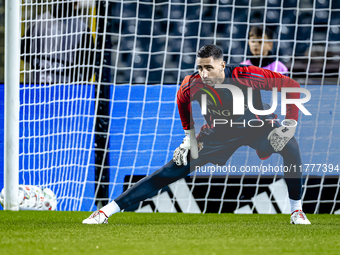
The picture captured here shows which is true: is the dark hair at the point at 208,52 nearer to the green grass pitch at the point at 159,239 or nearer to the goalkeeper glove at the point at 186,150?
the goalkeeper glove at the point at 186,150

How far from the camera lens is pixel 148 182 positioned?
319 cm

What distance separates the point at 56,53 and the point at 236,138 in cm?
205

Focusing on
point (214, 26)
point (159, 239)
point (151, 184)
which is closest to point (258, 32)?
point (214, 26)

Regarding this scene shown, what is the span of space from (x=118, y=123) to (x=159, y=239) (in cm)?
233

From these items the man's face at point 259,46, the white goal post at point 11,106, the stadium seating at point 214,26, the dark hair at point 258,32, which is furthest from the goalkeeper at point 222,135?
the stadium seating at point 214,26

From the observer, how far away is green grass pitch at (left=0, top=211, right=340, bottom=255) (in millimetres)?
1998

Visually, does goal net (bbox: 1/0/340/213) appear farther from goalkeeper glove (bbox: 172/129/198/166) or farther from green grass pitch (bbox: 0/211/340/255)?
goalkeeper glove (bbox: 172/129/198/166)

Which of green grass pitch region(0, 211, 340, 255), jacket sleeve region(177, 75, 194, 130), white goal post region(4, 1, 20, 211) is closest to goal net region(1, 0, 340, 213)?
white goal post region(4, 1, 20, 211)

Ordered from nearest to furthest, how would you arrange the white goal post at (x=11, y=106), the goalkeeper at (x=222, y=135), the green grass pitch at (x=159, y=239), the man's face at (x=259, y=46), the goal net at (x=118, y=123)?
1. the green grass pitch at (x=159, y=239)
2. the goalkeeper at (x=222, y=135)
3. the white goal post at (x=11, y=106)
4. the goal net at (x=118, y=123)
5. the man's face at (x=259, y=46)

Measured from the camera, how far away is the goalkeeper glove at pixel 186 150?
3.14 metres

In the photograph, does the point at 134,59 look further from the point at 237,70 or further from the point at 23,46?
the point at 237,70

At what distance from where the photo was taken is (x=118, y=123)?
4531 mm

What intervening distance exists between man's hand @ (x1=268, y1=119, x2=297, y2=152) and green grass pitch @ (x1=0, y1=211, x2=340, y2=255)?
53 centimetres

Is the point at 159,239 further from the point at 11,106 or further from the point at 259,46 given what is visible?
the point at 259,46
